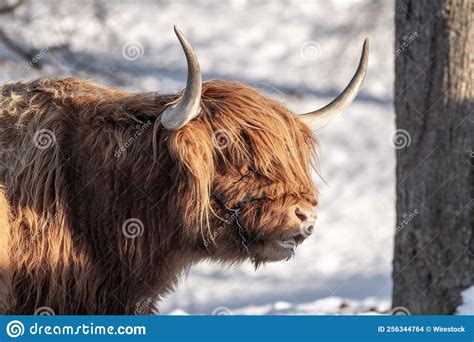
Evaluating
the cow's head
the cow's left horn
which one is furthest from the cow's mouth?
the cow's left horn

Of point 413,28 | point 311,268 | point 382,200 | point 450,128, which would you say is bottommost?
point 311,268

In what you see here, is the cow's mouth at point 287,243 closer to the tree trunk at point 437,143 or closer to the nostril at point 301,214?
the nostril at point 301,214

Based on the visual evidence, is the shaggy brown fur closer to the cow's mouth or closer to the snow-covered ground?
the cow's mouth

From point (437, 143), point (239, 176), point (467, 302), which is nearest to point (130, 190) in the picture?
point (239, 176)

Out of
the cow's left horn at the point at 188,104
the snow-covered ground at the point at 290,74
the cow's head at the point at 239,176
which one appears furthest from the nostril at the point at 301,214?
the snow-covered ground at the point at 290,74

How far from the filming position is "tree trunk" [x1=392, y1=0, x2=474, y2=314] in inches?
238

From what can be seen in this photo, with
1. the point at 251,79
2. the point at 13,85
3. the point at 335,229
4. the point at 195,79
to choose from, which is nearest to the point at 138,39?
the point at 251,79

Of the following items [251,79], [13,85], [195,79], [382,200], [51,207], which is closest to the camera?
[195,79]

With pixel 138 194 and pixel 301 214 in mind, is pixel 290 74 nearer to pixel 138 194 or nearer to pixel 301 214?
pixel 138 194

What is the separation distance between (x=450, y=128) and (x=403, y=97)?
0.41 meters

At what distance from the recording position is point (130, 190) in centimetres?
459

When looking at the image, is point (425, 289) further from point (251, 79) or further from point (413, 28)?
point (251, 79)

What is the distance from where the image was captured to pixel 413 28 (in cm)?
612

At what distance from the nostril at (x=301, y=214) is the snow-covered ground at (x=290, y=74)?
4.88 metres
